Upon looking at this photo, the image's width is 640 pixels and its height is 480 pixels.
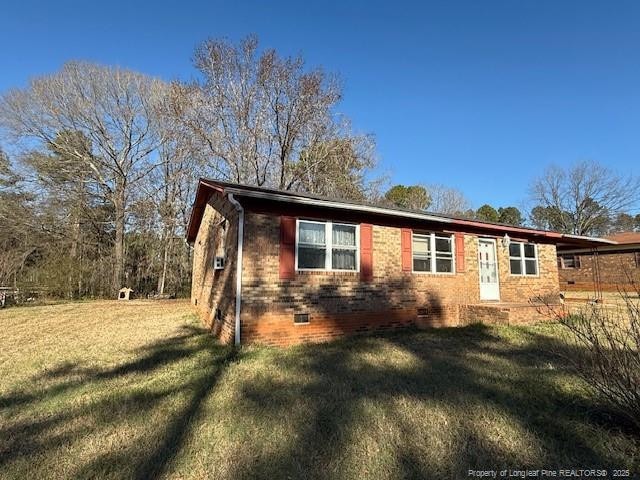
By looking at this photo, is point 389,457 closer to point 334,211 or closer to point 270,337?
point 270,337

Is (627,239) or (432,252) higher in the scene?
(627,239)

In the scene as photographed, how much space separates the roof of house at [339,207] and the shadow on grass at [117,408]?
317 cm

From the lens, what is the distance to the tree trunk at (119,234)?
2088cm

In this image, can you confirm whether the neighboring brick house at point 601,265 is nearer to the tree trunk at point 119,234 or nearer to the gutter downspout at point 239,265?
the gutter downspout at point 239,265

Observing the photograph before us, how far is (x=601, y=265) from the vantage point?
2456 centimetres

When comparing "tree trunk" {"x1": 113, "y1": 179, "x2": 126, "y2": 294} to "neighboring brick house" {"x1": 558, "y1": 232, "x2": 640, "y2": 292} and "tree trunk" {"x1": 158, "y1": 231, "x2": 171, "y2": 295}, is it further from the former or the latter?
"neighboring brick house" {"x1": 558, "y1": 232, "x2": 640, "y2": 292}

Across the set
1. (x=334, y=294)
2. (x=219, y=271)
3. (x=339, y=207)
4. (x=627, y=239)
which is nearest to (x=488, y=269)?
(x=334, y=294)

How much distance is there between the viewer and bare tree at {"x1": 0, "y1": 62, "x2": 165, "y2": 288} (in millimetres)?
20375

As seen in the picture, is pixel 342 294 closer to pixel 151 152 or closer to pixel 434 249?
pixel 434 249

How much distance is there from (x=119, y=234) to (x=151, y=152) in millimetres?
5600

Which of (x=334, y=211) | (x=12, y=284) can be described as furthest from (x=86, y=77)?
(x=334, y=211)

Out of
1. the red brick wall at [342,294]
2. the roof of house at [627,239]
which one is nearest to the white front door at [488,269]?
the red brick wall at [342,294]

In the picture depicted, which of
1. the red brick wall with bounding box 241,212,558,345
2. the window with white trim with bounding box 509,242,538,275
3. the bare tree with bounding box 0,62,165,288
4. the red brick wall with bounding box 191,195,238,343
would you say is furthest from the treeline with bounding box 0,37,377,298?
the red brick wall with bounding box 241,212,558,345

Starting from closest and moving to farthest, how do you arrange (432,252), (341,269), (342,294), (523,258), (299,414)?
(299,414) → (342,294) → (341,269) → (432,252) → (523,258)
